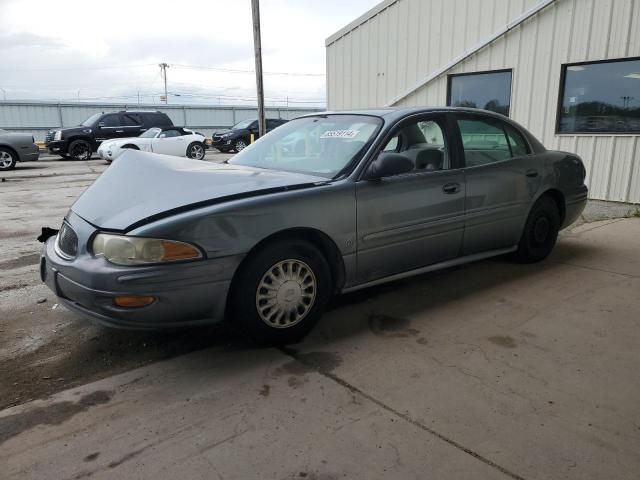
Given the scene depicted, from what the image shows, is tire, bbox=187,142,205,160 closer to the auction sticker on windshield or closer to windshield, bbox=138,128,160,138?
windshield, bbox=138,128,160,138

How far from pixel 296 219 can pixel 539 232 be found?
286 centimetres

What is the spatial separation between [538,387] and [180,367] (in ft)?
6.63

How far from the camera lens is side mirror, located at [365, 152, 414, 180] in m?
3.43

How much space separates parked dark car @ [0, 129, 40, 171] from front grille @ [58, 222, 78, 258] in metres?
13.5

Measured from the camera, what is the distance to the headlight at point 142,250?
2727 millimetres

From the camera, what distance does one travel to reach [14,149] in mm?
14648

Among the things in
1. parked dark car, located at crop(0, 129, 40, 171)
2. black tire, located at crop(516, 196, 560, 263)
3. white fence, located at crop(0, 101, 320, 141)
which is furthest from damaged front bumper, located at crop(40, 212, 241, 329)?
white fence, located at crop(0, 101, 320, 141)

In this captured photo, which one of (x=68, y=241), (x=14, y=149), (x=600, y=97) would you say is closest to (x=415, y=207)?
(x=68, y=241)

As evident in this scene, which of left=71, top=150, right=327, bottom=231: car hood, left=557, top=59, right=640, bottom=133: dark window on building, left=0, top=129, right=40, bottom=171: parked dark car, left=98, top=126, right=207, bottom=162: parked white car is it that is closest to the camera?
left=71, top=150, right=327, bottom=231: car hood

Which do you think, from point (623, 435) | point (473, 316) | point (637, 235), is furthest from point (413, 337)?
point (637, 235)

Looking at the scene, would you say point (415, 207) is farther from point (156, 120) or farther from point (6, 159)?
point (156, 120)

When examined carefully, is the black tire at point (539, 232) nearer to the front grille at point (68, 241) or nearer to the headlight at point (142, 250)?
the headlight at point (142, 250)

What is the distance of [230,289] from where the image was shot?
2988mm

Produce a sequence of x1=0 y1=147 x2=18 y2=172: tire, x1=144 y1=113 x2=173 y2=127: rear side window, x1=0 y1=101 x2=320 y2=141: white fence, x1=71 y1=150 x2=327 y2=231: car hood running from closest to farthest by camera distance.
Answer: x1=71 y1=150 x2=327 y2=231: car hood, x1=0 y1=147 x2=18 y2=172: tire, x1=144 y1=113 x2=173 y2=127: rear side window, x1=0 y1=101 x2=320 y2=141: white fence
